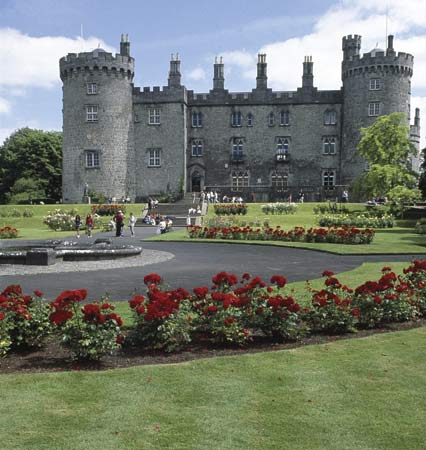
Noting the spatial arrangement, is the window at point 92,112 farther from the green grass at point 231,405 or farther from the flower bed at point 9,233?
the green grass at point 231,405

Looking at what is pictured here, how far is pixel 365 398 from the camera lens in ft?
20.8

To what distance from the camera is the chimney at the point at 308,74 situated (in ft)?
198

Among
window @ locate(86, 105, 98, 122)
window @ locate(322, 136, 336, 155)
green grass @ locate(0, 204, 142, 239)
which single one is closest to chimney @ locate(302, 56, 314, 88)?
window @ locate(322, 136, 336, 155)

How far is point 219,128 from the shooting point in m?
61.8

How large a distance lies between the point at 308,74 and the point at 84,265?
159ft

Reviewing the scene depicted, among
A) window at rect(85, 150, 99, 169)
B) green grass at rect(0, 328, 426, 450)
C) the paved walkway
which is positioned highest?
window at rect(85, 150, 99, 169)

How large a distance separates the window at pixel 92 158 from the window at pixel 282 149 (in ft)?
66.1

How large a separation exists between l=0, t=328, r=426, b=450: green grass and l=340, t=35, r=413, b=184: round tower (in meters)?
52.9

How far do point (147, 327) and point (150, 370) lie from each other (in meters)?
1.01

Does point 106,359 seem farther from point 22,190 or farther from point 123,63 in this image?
point 22,190

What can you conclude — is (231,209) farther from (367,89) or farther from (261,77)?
(367,89)

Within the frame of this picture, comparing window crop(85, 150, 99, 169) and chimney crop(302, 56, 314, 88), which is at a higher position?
chimney crop(302, 56, 314, 88)

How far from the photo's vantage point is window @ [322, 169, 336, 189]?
198ft

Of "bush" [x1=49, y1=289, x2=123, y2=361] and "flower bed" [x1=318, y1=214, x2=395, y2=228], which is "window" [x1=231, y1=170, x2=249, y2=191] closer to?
"flower bed" [x1=318, y1=214, x2=395, y2=228]
